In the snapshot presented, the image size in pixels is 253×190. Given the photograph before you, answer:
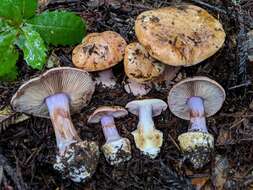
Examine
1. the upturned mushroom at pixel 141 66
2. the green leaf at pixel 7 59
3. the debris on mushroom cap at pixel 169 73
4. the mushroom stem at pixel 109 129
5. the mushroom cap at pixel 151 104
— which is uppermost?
the green leaf at pixel 7 59

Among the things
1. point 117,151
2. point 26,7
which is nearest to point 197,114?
point 117,151

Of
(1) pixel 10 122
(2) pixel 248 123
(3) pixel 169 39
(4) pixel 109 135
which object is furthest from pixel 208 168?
(1) pixel 10 122

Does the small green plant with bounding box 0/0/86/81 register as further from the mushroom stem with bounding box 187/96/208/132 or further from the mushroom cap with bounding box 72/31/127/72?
the mushroom stem with bounding box 187/96/208/132

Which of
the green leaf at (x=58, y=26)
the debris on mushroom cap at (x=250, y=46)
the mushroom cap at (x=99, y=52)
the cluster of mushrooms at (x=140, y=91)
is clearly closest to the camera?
the cluster of mushrooms at (x=140, y=91)

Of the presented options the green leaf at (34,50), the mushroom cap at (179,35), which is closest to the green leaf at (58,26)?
the green leaf at (34,50)

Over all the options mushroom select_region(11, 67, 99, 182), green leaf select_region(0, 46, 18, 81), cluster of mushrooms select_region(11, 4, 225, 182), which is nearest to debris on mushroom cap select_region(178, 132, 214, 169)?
cluster of mushrooms select_region(11, 4, 225, 182)

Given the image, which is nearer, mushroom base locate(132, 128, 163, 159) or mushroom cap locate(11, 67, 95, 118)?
mushroom cap locate(11, 67, 95, 118)

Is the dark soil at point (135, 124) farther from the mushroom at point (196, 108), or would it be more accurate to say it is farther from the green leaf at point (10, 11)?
the green leaf at point (10, 11)
